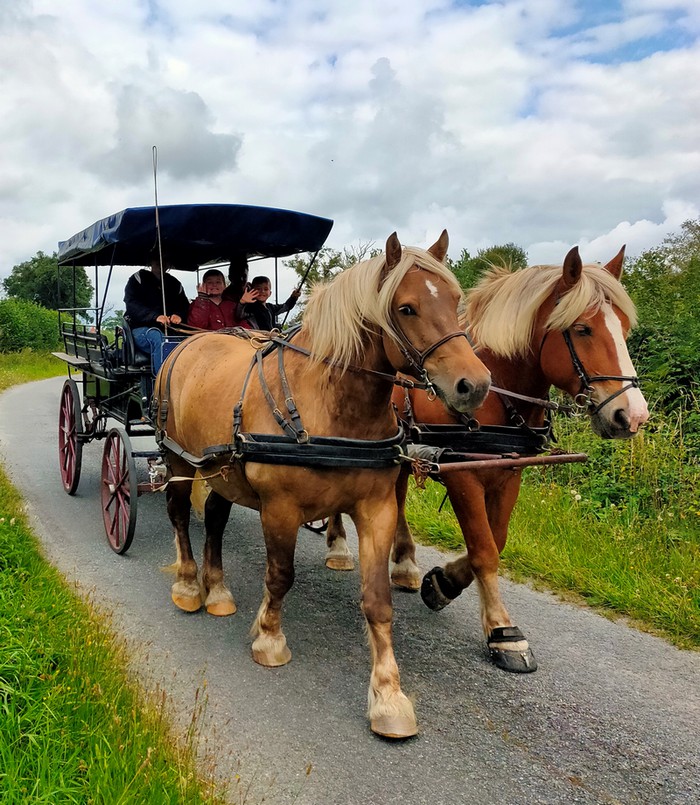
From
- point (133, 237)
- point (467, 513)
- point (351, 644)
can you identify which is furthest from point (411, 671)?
point (133, 237)

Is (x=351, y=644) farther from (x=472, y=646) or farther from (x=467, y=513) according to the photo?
(x=467, y=513)

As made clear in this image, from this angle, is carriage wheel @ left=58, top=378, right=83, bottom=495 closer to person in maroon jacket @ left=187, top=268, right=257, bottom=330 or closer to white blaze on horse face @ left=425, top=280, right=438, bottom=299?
person in maroon jacket @ left=187, top=268, right=257, bottom=330

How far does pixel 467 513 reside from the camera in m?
3.44

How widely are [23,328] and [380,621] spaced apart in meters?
30.6

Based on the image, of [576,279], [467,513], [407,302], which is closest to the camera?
[407,302]

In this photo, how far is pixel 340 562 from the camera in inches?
189

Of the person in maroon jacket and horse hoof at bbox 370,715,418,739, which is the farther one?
the person in maroon jacket

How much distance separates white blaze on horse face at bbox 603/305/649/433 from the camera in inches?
112

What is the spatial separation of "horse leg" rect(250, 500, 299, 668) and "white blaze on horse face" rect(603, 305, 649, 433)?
1.64m

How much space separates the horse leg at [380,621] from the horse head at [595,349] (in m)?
1.09

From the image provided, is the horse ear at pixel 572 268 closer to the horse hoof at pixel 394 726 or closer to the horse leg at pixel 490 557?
the horse leg at pixel 490 557

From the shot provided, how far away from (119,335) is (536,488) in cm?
414

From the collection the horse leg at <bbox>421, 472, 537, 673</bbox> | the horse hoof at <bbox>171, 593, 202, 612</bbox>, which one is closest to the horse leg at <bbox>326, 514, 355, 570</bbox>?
the horse hoof at <bbox>171, 593, 202, 612</bbox>

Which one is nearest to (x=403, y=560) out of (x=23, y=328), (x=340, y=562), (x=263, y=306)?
(x=340, y=562)
